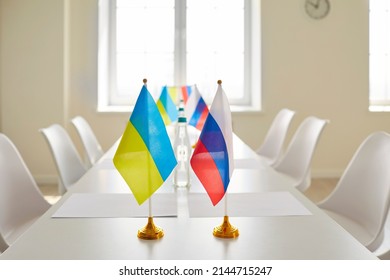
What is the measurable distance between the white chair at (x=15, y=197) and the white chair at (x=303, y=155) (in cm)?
143

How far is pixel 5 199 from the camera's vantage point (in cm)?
190

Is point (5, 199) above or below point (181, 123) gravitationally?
below

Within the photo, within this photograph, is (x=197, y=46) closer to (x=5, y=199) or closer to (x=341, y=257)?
(x=5, y=199)

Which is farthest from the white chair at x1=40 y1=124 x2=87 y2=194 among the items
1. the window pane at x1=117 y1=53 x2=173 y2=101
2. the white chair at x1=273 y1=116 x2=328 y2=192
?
the window pane at x1=117 y1=53 x2=173 y2=101

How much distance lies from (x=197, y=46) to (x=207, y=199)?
430 cm

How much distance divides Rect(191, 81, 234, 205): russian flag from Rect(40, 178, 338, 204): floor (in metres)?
3.32

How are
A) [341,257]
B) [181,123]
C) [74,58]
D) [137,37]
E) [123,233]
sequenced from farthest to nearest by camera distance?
[137,37] → [74,58] → [181,123] → [123,233] → [341,257]

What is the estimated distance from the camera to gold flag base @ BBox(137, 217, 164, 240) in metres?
1.14

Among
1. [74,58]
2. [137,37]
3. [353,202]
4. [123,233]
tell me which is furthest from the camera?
[137,37]

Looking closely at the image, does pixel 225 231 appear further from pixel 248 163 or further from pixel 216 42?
pixel 216 42

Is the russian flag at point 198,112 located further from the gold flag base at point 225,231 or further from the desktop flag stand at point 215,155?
the gold flag base at point 225,231

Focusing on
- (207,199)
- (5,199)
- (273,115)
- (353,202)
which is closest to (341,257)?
(207,199)

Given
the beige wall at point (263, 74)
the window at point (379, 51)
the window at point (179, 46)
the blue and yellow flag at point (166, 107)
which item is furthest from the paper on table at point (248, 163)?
the window at point (379, 51)

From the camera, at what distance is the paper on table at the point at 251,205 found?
4.52 feet
